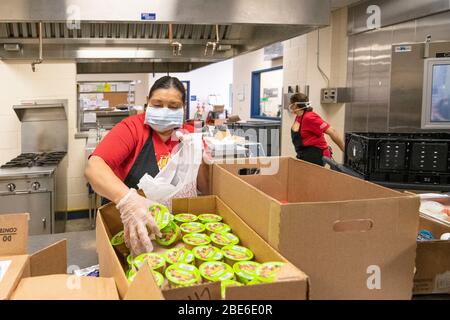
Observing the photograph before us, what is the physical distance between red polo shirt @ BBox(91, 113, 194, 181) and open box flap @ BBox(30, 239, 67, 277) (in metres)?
0.61

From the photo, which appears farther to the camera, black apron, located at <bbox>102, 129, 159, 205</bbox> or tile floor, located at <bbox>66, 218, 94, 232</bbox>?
tile floor, located at <bbox>66, 218, 94, 232</bbox>

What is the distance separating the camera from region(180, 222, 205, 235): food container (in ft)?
3.63

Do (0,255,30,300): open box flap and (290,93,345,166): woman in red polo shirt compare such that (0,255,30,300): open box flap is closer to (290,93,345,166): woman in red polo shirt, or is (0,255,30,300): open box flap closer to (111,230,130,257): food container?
(111,230,130,257): food container

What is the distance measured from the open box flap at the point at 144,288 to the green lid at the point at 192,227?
1.36ft

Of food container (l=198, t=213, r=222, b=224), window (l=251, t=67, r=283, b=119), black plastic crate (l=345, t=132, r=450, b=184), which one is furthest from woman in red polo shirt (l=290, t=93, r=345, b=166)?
window (l=251, t=67, r=283, b=119)

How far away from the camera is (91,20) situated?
1.16 meters

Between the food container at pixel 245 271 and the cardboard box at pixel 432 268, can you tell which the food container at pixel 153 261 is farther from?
the cardboard box at pixel 432 268

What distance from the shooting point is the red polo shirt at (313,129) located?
4219mm

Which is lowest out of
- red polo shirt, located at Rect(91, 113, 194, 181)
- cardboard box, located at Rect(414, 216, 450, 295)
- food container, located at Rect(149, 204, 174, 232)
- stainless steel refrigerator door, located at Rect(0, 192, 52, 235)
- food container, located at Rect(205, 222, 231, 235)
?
stainless steel refrigerator door, located at Rect(0, 192, 52, 235)

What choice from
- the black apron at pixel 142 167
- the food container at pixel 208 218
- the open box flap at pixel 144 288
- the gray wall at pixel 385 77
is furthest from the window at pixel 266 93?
the open box flap at pixel 144 288

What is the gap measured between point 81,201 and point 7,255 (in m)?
4.12

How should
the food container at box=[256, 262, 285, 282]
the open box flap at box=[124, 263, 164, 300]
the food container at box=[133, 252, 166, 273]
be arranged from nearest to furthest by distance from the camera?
the open box flap at box=[124, 263, 164, 300] < the food container at box=[256, 262, 285, 282] < the food container at box=[133, 252, 166, 273]

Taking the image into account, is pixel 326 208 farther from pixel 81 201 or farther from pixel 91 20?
pixel 81 201

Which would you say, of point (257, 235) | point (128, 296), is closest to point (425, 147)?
point (257, 235)
